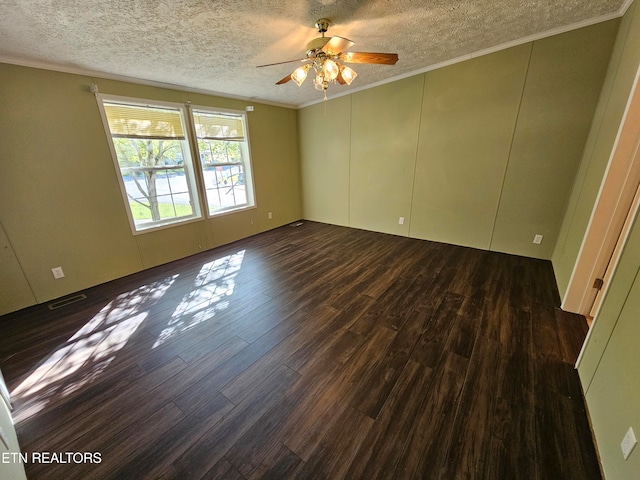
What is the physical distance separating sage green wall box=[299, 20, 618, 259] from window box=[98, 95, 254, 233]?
191cm

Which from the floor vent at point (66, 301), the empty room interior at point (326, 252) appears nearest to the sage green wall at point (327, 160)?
the empty room interior at point (326, 252)

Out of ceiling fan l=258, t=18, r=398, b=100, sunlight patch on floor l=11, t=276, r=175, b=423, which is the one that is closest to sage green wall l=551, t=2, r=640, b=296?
ceiling fan l=258, t=18, r=398, b=100

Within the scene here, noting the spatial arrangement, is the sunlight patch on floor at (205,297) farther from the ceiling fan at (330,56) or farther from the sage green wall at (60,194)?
the ceiling fan at (330,56)

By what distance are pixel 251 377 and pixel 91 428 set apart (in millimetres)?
893

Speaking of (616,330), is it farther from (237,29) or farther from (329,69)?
(237,29)

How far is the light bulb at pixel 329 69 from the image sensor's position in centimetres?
195

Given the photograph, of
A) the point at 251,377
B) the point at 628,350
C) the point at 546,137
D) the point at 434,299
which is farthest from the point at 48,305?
the point at 546,137

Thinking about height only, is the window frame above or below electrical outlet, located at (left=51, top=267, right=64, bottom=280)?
above

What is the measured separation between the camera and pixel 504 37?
2.67m

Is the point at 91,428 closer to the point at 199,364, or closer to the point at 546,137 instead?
the point at 199,364

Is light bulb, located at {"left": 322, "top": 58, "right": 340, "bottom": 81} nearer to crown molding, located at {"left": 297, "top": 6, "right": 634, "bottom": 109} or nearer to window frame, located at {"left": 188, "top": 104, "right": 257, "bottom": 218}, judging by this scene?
crown molding, located at {"left": 297, "top": 6, "right": 634, "bottom": 109}

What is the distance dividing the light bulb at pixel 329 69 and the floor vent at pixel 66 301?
3.53 m

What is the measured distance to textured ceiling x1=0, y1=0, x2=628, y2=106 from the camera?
1.75 m

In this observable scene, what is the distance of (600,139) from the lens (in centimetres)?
220
